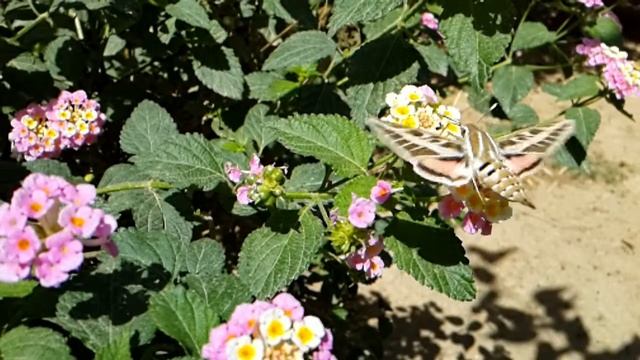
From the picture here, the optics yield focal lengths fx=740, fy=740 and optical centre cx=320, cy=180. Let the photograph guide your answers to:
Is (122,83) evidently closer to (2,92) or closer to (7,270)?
(2,92)

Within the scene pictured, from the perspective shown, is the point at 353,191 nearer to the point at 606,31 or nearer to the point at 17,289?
the point at 17,289

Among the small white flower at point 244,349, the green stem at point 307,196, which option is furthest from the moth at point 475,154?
the small white flower at point 244,349

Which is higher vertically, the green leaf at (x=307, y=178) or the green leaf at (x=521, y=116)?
the green leaf at (x=307, y=178)

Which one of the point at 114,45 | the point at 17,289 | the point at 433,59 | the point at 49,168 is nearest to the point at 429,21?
the point at 433,59

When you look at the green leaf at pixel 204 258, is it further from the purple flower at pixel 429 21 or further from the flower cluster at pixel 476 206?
the purple flower at pixel 429 21

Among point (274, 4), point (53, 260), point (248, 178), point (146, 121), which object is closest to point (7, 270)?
point (53, 260)

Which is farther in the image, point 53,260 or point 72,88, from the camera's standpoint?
point 72,88
